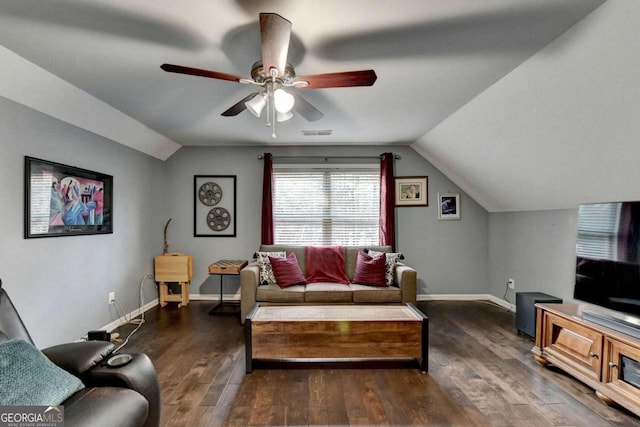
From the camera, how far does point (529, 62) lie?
90.0 inches

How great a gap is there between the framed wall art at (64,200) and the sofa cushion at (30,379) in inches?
68.3

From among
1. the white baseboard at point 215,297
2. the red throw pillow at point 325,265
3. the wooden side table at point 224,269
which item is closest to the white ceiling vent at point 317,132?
the red throw pillow at point 325,265

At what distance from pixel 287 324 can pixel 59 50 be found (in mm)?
2630

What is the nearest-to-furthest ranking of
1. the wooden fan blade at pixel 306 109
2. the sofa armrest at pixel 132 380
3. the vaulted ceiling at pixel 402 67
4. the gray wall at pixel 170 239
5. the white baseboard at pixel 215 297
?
the sofa armrest at pixel 132 380 → the vaulted ceiling at pixel 402 67 → the wooden fan blade at pixel 306 109 → the gray wall at pixel 170 239 → the white baseboard at pixel 215 297

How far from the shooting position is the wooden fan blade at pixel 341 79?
6.34 ft

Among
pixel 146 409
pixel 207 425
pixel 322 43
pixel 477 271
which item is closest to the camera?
pixel 146 409

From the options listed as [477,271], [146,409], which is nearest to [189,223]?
[146,409]

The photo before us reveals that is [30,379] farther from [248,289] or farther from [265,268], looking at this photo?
[265,268]

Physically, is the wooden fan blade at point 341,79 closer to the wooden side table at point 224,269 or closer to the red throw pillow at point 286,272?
the red throw pillow at point 286,272

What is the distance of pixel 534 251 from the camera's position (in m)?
3.93

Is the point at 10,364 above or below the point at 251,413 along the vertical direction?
above

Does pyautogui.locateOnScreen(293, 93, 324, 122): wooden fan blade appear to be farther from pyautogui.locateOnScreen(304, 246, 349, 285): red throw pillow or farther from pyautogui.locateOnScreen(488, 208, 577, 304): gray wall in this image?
pyautogui.locateOnScreen(488, 208, 577, 304): gray wall

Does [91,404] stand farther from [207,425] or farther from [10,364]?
[207,425]

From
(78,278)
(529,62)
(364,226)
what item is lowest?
(78,278)
